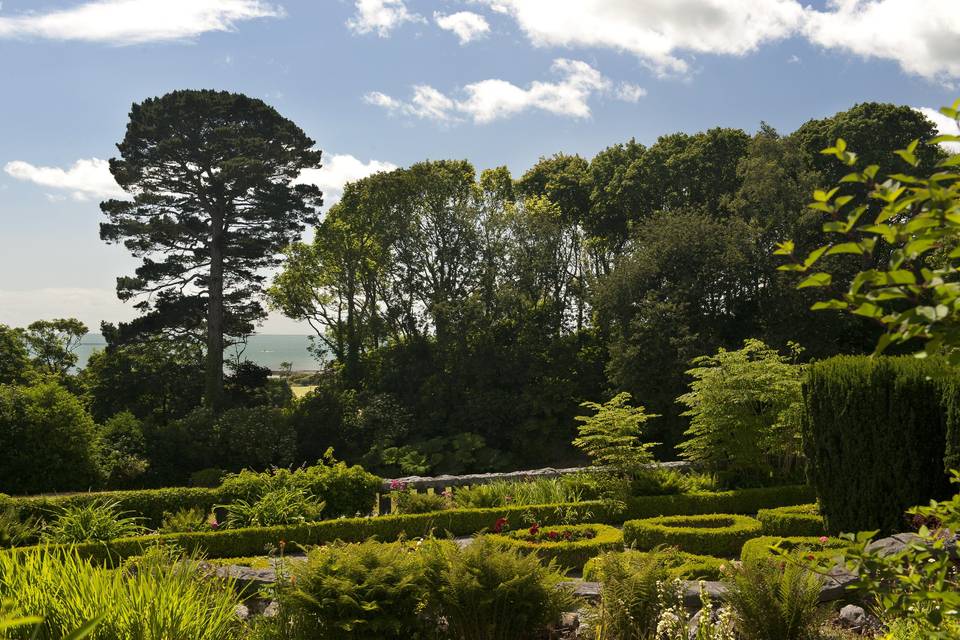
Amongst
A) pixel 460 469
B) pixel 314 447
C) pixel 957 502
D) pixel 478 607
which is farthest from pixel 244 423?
pixel 957 502

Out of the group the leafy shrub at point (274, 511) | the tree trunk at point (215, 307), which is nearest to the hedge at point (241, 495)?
the leafy shrub at point (274, 511)

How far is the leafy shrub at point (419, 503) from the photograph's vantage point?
12508 millimetres

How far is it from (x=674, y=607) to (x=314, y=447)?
21020mm

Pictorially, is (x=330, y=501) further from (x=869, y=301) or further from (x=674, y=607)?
(x=869, y=301)

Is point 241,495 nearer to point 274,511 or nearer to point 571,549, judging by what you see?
point 274,511

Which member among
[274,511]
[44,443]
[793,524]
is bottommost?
[793,524]

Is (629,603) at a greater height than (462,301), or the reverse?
(462,301)

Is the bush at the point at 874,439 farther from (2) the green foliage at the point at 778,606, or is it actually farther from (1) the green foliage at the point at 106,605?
(1) the green foliage at the point at 106,605

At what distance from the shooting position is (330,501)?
41.5ft

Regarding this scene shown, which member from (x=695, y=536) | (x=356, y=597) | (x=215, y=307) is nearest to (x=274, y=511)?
(x=695, y=536)

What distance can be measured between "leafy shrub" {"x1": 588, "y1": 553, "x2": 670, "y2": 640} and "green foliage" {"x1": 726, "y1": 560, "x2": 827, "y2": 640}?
523 millimetres

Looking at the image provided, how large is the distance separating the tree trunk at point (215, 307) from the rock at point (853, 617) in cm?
2287

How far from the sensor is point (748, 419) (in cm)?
1337

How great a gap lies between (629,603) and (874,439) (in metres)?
5.41
